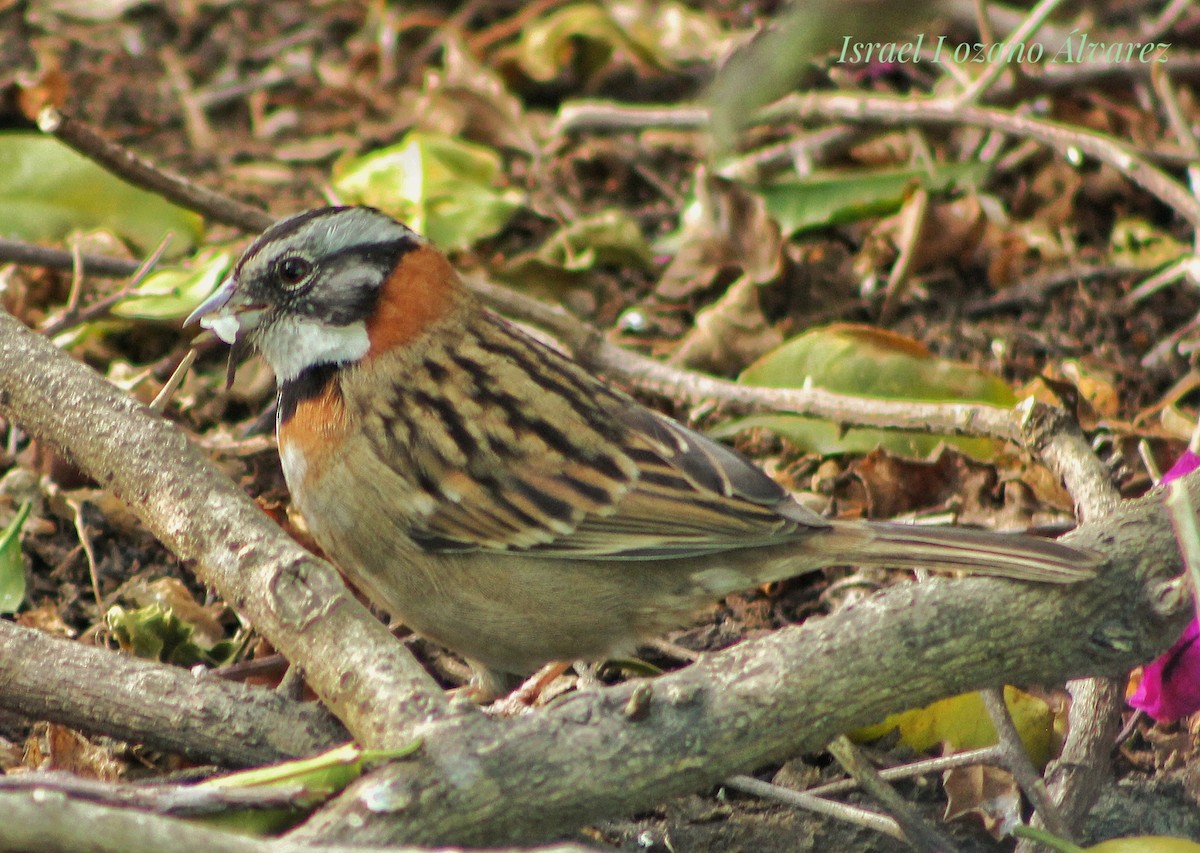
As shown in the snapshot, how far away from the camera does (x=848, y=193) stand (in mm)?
5438

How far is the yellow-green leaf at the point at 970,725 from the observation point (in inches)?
135

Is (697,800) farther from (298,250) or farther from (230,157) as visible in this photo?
(230,157)

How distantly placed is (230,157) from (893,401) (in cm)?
328

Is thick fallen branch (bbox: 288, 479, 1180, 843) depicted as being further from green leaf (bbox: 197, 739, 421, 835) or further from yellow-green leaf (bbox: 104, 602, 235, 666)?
yellow-green leaf (bbox: 104, 602, 235, 666)

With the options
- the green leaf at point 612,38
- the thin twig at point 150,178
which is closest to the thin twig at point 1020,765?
the thin twig at point 150,178

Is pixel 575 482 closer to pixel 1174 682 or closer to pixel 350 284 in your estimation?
pixel 350 284

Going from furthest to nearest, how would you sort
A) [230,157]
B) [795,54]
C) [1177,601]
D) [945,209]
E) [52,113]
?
[230,157], [945,209], [52,113], [1177,601], [795,54]

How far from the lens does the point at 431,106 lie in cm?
621

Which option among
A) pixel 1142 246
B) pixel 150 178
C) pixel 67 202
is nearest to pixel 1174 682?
pixel 1142 246

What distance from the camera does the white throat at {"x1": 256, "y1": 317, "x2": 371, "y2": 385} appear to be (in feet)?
12.4

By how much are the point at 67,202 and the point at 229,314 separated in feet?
5.80

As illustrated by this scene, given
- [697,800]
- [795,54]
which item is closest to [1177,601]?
[697,800]

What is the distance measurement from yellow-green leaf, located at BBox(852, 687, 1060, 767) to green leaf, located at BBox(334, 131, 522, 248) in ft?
8.63

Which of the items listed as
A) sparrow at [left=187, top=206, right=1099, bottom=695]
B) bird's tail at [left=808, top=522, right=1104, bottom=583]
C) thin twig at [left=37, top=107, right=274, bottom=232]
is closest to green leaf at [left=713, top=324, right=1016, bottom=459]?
sparrow at [left=187, top=206, right=1099, bottom=695]
